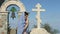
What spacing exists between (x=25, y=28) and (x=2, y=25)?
5599 millimetres

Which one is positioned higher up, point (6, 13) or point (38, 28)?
point (6, 13)

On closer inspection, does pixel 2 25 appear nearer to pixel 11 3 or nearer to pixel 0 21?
pixel 0 21

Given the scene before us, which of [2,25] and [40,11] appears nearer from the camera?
[40,11]

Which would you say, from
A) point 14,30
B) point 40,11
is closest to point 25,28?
point 40,11

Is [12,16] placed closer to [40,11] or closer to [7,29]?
[7,29]

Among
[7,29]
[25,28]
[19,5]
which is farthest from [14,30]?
[25,28]

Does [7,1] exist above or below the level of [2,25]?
above

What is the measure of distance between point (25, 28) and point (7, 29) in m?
5.30

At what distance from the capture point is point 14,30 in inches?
634

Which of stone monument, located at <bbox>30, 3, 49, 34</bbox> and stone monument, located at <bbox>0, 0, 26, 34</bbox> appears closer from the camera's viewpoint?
stone monument, located at <bbox>30, 3, 49, 34</bbox>

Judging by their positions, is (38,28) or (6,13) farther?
(6,13)

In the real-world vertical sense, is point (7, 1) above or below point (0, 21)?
above

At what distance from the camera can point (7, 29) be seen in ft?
53.6

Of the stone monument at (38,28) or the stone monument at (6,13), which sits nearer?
the stone monument at (38,28)
